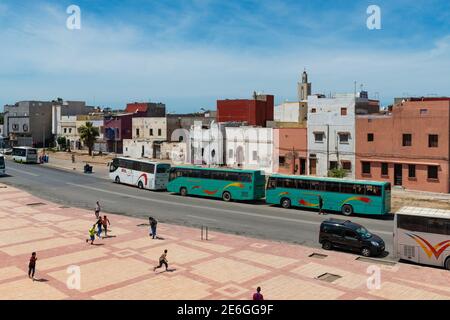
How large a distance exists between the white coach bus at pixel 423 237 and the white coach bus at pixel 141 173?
3023cm

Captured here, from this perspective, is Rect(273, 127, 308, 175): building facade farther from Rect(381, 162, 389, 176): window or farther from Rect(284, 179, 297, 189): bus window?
Rect(284, 179, 297, 189): bus window

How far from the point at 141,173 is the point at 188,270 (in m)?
30.5

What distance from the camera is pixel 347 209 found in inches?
1458

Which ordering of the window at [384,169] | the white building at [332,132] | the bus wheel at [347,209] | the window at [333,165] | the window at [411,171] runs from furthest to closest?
the window at [333,165]
the white building at [332,132]
the window at [384,169]
the window at [411,171]
the bus wheel at [347,209]

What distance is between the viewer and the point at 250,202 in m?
44.1

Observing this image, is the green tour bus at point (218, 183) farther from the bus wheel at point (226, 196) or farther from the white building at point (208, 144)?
the white building at point (208, 144)

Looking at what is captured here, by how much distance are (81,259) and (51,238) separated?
18.8 feet

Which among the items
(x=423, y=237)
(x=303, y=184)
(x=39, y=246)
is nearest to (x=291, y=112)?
(x=303, y=184)

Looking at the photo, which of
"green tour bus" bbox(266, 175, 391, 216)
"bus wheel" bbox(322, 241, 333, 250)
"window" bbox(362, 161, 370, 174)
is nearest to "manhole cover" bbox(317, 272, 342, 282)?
"bus wheel" bbox(322, 241, 333, 250)

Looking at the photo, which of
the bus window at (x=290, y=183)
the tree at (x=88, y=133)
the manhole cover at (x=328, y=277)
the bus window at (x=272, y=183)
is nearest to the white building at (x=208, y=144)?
the tree at (x=88, y=133)

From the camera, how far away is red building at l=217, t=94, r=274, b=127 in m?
76.2

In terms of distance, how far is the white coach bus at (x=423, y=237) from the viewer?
77.4 feet

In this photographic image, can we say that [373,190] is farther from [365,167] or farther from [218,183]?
[365,167]
